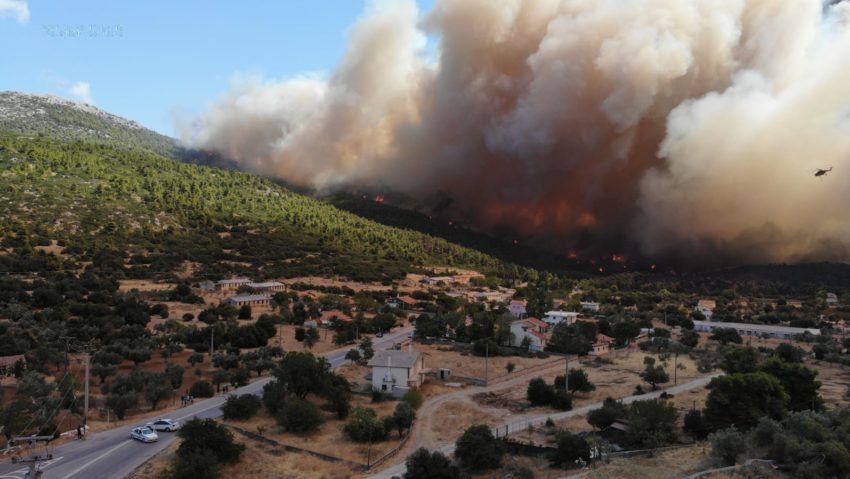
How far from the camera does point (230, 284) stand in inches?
2744

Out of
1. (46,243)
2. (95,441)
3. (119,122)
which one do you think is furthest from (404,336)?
(119,122)

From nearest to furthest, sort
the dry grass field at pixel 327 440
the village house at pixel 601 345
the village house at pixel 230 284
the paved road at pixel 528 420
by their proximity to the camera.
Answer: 1. the paved road at pixel 528 420
2. the dry grass field at pixel 327 440
3. the village house at pixel 601 345
4. the village house at pixel 230 284

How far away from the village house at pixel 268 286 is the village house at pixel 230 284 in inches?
48.7

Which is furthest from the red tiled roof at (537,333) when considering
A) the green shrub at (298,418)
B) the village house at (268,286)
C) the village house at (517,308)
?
the village house at (268,286)

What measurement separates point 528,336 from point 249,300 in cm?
3012

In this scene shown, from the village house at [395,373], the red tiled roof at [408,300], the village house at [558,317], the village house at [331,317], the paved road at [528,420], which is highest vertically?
the red tiled roof at [408,300]

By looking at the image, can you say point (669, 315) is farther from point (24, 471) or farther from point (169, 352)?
point (24, 471)

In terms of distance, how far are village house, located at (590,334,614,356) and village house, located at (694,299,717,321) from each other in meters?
23.5

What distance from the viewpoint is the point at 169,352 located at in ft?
127

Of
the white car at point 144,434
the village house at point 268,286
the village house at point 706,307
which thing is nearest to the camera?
the white car at point 144,434

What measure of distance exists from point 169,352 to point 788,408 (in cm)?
3626

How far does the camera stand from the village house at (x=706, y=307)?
71500 millimetres

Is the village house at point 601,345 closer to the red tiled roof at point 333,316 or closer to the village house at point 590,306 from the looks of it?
the village house at point 590,306

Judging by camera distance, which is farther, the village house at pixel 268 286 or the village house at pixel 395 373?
the village house at pixel 268 286
